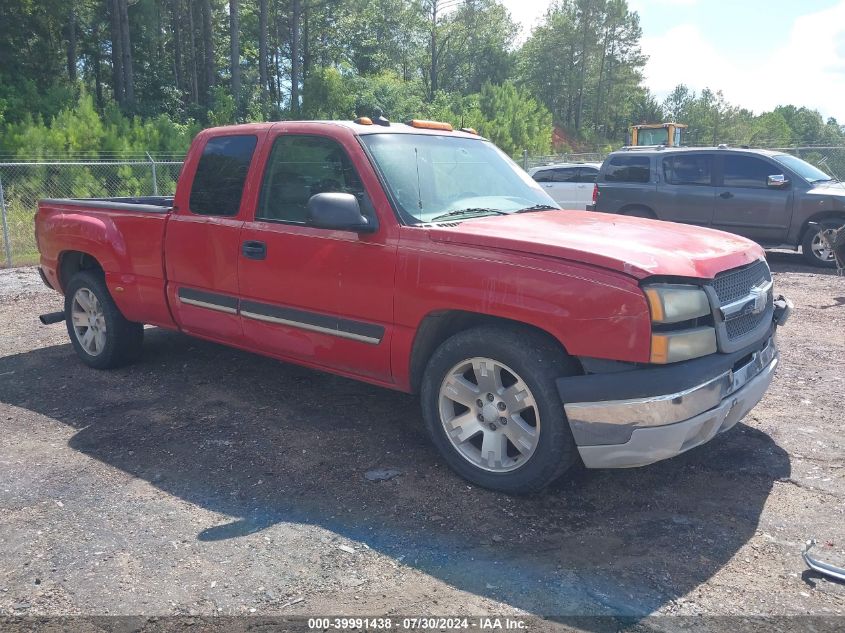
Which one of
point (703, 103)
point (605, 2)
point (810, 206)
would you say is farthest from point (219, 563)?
point (605, 2)

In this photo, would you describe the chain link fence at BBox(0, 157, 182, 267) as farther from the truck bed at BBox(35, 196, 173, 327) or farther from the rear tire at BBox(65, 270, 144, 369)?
the rear tire at BBox(65, 270, 144, 369)

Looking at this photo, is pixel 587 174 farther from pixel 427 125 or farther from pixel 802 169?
pixel 427 125

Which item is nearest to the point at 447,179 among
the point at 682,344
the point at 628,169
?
the point at 682,344

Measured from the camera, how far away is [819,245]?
11.2m

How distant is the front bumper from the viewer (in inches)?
128

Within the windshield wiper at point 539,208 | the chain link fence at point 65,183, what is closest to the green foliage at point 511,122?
the chain link fence at point 65,183

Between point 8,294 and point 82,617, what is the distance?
8.38m

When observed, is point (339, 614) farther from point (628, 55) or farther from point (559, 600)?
point (628, 55)

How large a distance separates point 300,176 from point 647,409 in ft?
8.60

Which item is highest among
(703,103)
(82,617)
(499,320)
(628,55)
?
(628,55)

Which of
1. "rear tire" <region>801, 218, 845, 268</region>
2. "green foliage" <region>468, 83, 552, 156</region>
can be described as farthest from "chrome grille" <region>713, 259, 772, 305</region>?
"green foliage" <region>468, 83, 552, 156</region>

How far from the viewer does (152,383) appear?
572 cm

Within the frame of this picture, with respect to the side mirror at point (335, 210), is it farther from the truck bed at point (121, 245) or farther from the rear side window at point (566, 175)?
the rear side window at point (566, 175)

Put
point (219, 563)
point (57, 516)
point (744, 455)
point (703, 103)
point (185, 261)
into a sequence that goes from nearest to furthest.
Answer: point (219, 563) < point (57, 516) < point (744, 455) < point (185, 261) < point (703, 103)
